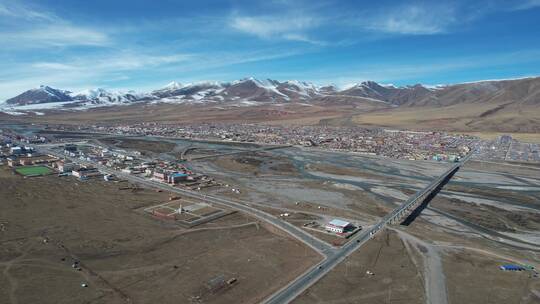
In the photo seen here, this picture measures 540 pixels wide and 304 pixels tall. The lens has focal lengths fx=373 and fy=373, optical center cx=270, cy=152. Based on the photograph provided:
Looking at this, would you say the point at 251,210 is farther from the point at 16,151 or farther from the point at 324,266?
the point at 16,151

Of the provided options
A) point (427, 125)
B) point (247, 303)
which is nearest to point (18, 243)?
point (247, 303)

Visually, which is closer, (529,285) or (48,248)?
(529,285)

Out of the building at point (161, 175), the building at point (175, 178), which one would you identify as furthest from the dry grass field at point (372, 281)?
the building at point (161, 175)

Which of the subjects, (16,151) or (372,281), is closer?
(372,281)

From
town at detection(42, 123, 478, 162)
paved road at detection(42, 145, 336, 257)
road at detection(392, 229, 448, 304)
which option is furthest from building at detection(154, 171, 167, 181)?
town at detection(42, 123, 478, 162)

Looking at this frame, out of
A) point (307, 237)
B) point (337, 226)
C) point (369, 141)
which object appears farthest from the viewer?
point (369, 141)

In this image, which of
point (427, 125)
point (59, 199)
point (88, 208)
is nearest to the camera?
point (88, 208)

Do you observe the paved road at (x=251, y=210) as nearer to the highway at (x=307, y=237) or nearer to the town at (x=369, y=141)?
the highway at (x=307, y=237)

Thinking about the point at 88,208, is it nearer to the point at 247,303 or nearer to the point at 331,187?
the point at 247,303

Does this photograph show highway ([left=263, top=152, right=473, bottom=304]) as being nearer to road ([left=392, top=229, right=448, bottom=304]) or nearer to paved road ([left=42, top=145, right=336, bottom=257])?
paved road ([left=42, top=145, right=336, bottom=257])

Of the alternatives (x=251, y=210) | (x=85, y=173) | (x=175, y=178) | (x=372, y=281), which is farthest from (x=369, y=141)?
(x=372, y=281)

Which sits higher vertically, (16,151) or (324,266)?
(16,151)
